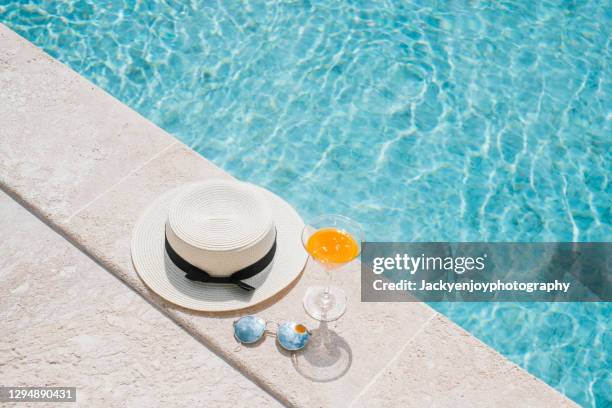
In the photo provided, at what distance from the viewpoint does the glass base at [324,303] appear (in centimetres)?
416

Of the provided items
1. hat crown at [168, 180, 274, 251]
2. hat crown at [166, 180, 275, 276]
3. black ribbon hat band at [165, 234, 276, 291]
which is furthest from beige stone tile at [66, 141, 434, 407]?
hat crown at [168, 180, 274, 251]

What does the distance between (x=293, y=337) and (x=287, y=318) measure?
0.21 meters

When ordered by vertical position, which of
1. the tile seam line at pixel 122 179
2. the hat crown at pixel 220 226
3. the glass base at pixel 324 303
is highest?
the hat crown at pixel 220 226

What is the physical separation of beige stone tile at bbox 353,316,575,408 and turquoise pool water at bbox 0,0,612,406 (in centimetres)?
106

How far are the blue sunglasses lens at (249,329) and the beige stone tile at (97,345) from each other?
21cm

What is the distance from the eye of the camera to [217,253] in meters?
3.97

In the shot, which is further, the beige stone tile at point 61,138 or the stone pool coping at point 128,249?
the beige stone tile at point 61,138

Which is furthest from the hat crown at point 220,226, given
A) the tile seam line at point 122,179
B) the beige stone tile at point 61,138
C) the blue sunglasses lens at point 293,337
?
the beige stone tile at point 61,138

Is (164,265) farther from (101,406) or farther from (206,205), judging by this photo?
(101,406)

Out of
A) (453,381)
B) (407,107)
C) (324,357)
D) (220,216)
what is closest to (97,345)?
(220,216)

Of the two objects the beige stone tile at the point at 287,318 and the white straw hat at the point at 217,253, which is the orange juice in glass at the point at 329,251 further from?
the white straw hat at the point at 217,253

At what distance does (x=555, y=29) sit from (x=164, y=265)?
4.78m

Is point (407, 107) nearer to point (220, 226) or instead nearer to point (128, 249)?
point (220, 226)

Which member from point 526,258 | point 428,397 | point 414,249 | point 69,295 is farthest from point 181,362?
point 526,258
